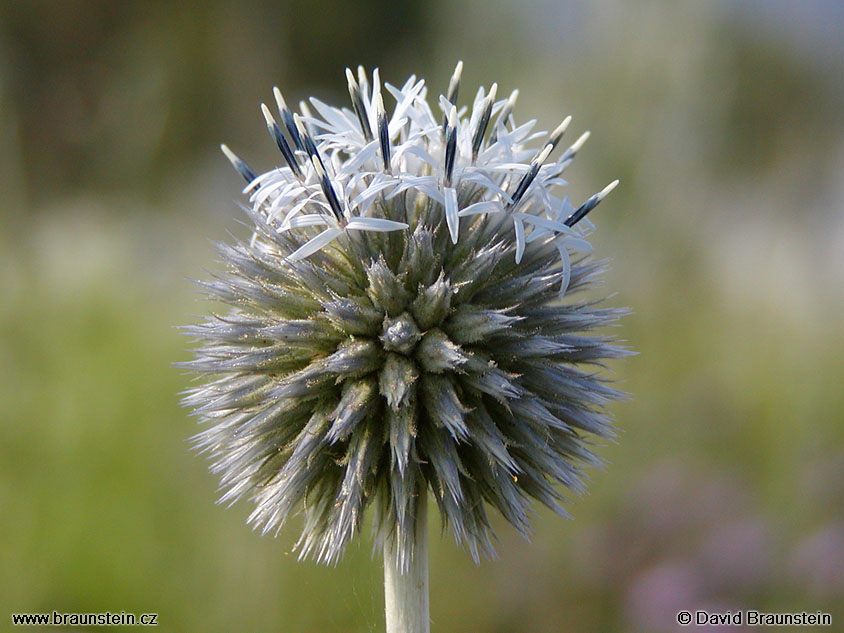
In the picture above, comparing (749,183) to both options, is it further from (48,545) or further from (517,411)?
(48,545)

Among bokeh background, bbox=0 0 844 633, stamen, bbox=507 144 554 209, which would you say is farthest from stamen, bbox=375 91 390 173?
bokeh background, bbox=0 0 844 633

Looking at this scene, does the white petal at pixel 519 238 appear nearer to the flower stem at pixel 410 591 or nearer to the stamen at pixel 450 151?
the stamen at pixel 450 151

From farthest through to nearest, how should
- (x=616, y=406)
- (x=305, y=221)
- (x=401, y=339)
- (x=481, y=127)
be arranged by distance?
1. (x=616, y=406)
2. (x=481, y=127)
3. (x=305, y=221)
4. (x=401, y=339)

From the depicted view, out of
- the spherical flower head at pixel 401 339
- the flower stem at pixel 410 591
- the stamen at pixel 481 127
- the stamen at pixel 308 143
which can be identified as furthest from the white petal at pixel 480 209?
the flower stem at pixel 410 591

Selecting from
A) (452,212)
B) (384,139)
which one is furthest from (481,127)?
(452,212)

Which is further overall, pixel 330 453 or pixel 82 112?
pixel 82 112

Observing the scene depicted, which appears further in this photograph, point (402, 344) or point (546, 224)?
point (546, 224)

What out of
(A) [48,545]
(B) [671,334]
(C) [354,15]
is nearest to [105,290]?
(A) [48,545]

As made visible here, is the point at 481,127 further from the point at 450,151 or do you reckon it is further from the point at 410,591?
the point at 410,591

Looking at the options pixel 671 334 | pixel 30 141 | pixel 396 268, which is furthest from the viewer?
pixel 30 141
